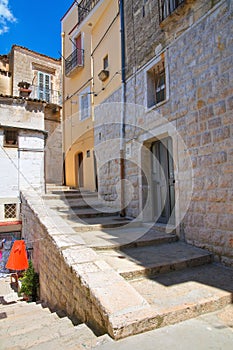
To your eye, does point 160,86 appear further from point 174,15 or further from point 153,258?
point 153,258

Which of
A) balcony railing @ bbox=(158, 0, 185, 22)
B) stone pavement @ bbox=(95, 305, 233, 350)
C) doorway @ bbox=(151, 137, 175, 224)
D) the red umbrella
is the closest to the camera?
stone pavement @ bbox=(95, 305, 233, 350)

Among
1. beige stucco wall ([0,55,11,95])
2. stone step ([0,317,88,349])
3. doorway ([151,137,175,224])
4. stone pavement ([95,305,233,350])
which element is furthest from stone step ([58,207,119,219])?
beige stucco wall ([0,55,11,95])

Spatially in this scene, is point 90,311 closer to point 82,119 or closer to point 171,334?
point 171,334

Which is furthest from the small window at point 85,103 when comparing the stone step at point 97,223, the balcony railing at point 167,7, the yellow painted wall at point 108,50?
the stone step at point 97,223

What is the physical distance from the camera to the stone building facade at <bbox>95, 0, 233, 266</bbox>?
4082 millimetres

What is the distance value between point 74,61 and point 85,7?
2.14 meters

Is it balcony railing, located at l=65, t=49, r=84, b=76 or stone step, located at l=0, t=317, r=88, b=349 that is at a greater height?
balcony railing, located at l=65, t=49, r=84, b=76

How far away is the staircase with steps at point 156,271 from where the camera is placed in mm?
2478

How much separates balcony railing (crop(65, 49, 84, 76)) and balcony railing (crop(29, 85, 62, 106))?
375 cm

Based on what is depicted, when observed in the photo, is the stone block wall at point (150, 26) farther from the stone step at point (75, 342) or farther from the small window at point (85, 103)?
the stone step at point (75, 342)

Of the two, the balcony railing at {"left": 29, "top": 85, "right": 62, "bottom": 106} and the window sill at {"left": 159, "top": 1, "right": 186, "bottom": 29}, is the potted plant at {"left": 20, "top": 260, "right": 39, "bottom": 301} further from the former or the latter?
the balcony railing at {"left": 29, "top": 85, "right": 62, "bottom": 106}

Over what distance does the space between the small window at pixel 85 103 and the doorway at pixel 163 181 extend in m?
5.31

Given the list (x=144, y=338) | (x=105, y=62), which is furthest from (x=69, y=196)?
(x=144, y=338)

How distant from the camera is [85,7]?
10.5 m
